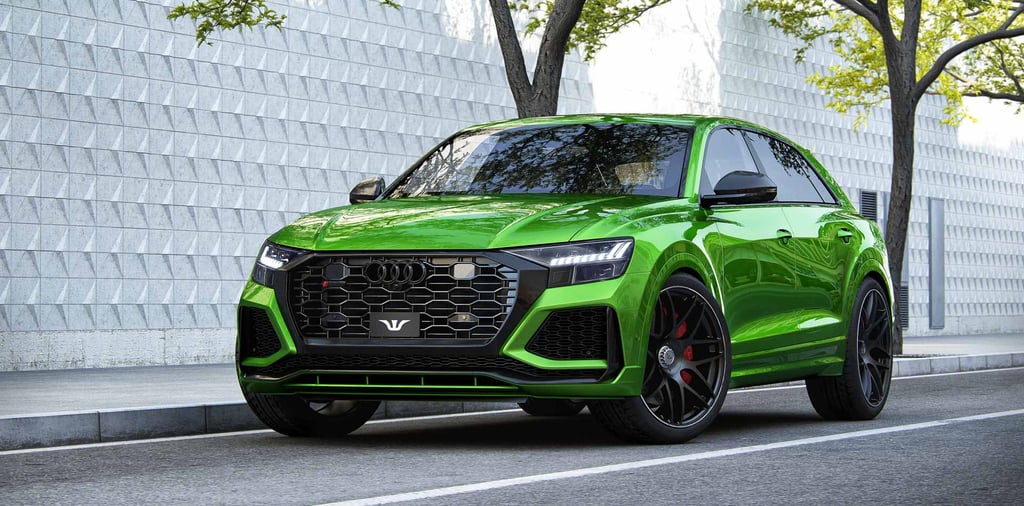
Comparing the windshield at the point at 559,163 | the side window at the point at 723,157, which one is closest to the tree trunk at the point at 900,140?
the side window at the point at 723,157

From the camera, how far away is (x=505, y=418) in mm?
10086

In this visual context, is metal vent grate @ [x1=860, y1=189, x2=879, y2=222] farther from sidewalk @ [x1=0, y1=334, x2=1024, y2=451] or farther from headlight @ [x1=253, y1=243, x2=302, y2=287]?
headlight @ [x1=253, y1=243, x2=302, y2=287]

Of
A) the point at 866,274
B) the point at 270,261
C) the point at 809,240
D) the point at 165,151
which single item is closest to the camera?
the point at 270,261

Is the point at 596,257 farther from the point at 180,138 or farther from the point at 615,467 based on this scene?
the point at 180,138

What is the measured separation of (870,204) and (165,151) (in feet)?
54.4

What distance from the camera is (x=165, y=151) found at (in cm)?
1557

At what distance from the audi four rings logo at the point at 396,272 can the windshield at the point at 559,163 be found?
1.19 m

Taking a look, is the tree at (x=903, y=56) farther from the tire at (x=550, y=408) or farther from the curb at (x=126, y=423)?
the curb at (x=126, y=423)

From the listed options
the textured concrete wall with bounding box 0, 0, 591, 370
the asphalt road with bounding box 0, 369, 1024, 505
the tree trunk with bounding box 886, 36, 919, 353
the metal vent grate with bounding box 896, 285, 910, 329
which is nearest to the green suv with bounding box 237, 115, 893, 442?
the asphalt road with bounding box 0, 369, 1024, 505

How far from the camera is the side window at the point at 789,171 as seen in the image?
9.37 metres

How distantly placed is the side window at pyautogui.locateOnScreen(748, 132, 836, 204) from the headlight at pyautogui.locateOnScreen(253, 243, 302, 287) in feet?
10.2

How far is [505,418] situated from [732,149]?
7.87 ft

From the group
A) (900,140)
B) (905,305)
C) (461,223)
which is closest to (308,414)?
(461,223)

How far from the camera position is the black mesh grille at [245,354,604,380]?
716 cm
